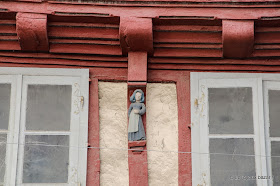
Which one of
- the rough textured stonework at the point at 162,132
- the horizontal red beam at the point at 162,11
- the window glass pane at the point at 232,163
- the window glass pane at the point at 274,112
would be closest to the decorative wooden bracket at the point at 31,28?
the horizontal red beam at the point at 162,11

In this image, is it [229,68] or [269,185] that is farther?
[229,68]

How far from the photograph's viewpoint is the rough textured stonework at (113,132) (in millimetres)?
5328

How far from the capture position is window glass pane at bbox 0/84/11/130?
17.5ft

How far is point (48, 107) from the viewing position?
5.44 m

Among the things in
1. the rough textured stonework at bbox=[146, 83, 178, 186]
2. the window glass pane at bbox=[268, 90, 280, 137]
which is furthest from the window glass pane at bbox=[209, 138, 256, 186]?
the rough textured stonework at bbox=[146, 83, 178, 186]

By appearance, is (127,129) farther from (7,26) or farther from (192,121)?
(7,26)

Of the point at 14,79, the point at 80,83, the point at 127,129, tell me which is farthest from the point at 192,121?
the point at 14,79

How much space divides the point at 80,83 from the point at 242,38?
170cm

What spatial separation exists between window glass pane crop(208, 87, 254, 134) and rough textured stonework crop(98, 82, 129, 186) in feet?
2.95

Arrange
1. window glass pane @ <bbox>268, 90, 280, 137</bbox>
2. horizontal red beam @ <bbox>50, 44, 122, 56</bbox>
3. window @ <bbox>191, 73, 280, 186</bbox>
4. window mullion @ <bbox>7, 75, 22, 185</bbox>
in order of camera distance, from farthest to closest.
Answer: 1. horizontal red beam @ <bbox>50, 44, 122, 56</bbox>
2. window glass pane @ <bbox>268, 90, 280, 137</bbox>
3. window @ <bbox>191, 73, 280, 186</bbox>
4. window mullion @ <bbox>7, 75, 22, 185</bbox>

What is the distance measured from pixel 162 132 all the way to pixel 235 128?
741mm

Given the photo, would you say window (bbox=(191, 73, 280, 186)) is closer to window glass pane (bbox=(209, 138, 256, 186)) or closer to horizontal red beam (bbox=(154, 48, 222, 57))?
window glass pane (bbox=(209, 138, 256, 186))

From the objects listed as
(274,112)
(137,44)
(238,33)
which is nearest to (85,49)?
(137,44)

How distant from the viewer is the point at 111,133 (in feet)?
17.8
